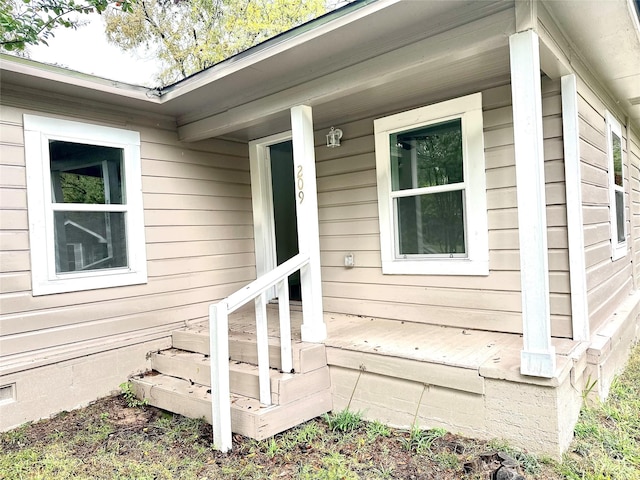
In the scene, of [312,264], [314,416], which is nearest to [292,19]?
[312,264]

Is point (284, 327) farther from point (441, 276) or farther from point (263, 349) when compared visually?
point (441, 276)

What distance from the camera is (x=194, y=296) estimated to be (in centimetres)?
432

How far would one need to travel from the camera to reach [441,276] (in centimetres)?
361

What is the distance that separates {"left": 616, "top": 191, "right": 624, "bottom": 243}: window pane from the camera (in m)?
4.61

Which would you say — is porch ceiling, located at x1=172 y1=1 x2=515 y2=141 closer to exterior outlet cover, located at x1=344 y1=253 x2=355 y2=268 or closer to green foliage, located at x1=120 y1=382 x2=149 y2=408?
exterior outlet cover, located at x1=344 y1=253 x2=355 y2=268

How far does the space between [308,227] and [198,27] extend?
11.8 metres

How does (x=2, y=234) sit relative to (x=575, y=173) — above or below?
below

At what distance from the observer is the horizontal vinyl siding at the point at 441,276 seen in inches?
121

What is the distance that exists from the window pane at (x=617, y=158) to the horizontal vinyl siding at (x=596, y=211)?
57cm

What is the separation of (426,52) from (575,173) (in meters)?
1.35

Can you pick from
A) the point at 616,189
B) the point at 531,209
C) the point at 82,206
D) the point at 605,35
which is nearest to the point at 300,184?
the point at 531,209

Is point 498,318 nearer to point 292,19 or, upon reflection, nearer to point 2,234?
point 2,234

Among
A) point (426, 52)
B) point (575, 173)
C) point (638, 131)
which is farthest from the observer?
point (638, 131)

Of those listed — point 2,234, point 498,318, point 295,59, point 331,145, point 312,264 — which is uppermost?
point 295,59
